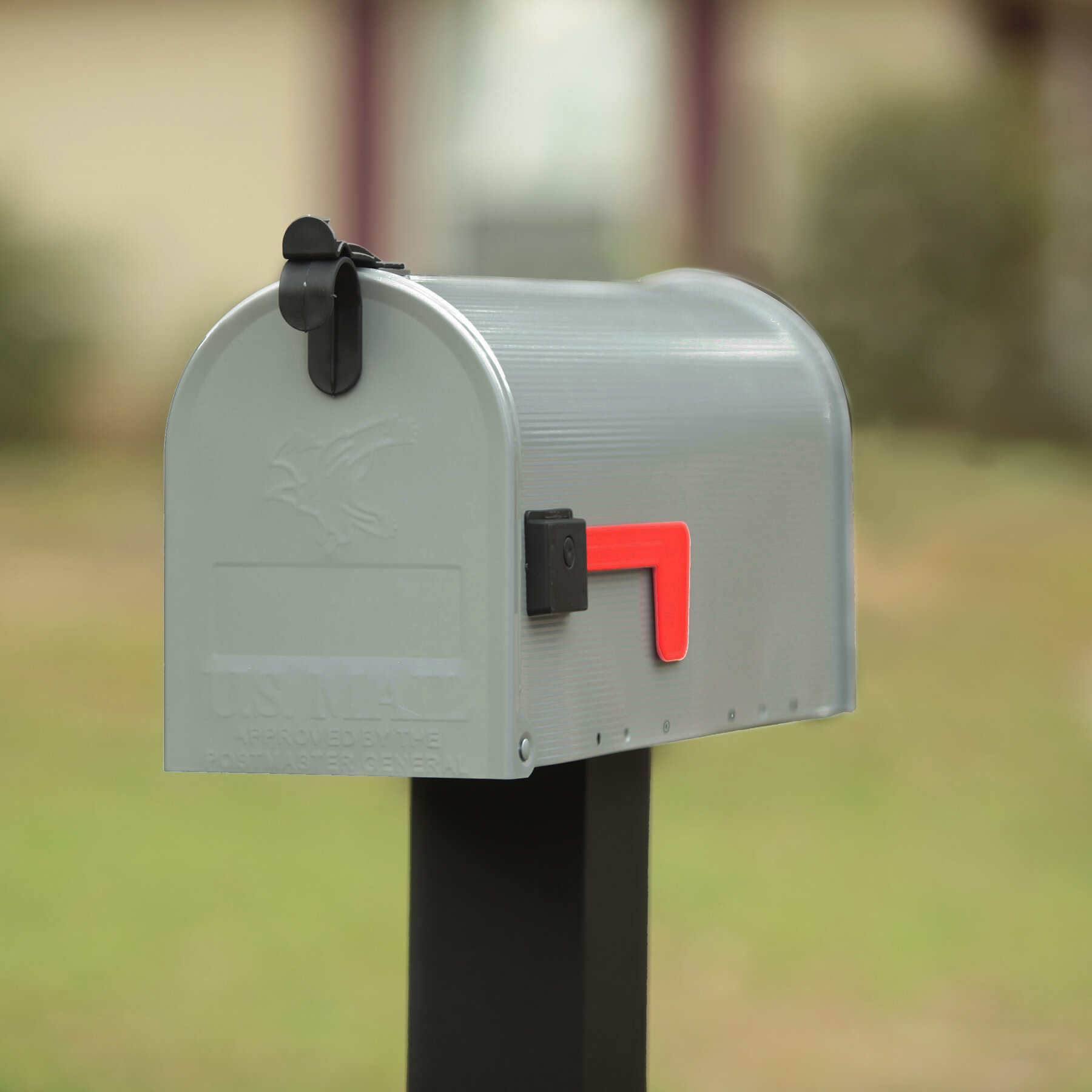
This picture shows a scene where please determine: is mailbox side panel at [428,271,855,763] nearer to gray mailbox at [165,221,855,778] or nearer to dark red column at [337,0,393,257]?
gray mailbox at [165,221,855,778]

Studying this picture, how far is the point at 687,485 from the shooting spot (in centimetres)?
240

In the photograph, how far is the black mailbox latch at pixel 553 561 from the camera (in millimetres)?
2104

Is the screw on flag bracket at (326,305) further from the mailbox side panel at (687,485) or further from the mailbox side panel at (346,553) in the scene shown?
the mailbox side panel at (687,485)

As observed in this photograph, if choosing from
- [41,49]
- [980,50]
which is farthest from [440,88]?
[980,50]

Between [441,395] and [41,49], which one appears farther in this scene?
[41,49]

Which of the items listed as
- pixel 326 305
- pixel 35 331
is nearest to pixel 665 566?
pixel 326 305

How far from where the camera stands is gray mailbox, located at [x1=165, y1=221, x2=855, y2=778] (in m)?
2.09

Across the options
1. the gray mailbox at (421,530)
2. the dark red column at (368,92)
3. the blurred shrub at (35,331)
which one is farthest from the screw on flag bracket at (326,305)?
the blurred shrub at (35,331)

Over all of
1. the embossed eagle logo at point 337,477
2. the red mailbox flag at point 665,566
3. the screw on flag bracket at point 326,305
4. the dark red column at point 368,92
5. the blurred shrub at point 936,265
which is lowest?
the red mailbox flag at point 665,566

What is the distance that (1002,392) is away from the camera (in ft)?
30.8

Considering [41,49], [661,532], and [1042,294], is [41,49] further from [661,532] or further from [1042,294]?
[661,532]

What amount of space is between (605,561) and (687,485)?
8.6 inches

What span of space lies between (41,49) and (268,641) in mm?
8823

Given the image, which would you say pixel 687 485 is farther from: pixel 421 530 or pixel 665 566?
pixel 421 530
